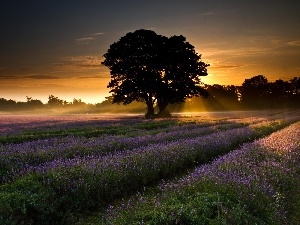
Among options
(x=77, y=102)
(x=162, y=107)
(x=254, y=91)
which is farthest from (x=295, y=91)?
(x=77, y=102)

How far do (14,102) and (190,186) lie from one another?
579ft

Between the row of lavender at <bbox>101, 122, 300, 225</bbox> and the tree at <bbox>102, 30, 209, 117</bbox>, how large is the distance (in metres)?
38.4

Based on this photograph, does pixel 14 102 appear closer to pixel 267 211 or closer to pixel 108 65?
pixel 108 65

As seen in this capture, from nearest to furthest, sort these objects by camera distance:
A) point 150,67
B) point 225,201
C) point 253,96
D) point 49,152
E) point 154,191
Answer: point 225,201
point 154,191
point 49,152
point 150,67
point 253,96

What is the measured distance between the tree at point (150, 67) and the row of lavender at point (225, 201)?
3839 cm

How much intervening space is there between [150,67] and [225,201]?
137 feet

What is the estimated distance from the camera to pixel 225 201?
241 inches

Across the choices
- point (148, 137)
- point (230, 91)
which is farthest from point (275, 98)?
point (148, 137)

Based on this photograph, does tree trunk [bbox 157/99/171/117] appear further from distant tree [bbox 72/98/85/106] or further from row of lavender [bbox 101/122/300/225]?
distant tree [bbox 72/98/85/106]

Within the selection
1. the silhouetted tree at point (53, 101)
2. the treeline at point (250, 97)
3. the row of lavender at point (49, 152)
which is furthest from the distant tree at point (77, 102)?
the row of lavender at point (49, 152)

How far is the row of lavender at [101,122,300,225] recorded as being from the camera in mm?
5434

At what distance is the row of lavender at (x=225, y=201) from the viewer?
5.43 metres

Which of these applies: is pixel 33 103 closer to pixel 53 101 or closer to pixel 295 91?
pixel 53 101

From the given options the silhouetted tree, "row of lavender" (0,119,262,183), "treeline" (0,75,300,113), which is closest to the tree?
"row of lavender" (0,119,262,183)
